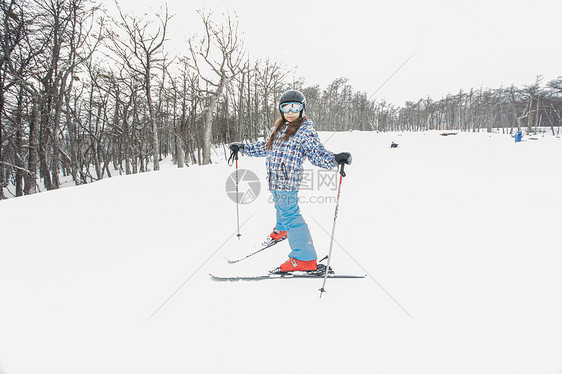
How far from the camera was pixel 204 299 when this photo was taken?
1.84 meters

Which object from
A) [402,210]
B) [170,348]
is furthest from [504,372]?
[402,210]

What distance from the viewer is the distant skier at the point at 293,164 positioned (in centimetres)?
236

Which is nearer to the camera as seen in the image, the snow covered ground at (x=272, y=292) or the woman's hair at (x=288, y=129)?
the snow covered ground at (x=272, y=292)

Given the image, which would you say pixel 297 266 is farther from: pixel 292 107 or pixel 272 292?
pixel 292 107

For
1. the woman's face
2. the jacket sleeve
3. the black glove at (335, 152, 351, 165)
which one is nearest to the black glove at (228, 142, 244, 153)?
the woman's face

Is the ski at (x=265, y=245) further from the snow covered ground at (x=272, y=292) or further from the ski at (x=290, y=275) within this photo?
the ski at (x=290, y=275)

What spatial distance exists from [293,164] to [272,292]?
132cm

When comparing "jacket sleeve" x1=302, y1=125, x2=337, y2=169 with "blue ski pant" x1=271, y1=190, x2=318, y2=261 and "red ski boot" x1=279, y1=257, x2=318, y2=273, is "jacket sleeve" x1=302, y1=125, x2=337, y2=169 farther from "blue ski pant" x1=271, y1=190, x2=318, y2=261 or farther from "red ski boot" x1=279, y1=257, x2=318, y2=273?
"red ski boot" x1=279, y1=257, x2=318, y2=273

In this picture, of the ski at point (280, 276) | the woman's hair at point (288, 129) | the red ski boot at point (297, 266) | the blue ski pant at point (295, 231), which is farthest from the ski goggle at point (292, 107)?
the ski at point (280, 276)

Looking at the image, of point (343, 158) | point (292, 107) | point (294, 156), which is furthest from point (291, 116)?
point (343, 158)

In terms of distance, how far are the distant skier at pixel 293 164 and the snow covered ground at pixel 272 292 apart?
0.32m

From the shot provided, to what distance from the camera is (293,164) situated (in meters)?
2.46

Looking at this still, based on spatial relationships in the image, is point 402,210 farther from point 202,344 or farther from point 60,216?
point 60,216

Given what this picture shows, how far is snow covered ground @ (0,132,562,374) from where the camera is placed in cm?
133
